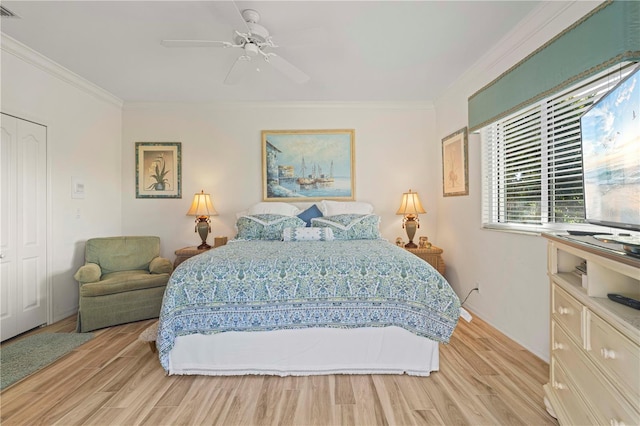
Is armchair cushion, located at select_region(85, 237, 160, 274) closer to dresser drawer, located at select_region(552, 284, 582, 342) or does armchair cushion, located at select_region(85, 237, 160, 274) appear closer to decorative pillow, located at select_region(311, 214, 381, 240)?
decorative pillow, located at select_region(311, 214, 381, 240)

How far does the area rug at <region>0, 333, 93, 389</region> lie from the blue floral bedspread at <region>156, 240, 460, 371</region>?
3.45 feet

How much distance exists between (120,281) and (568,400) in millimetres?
3556

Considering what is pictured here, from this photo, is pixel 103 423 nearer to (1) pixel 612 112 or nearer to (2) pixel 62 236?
(2) pixel 62 236

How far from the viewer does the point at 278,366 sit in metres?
1.99

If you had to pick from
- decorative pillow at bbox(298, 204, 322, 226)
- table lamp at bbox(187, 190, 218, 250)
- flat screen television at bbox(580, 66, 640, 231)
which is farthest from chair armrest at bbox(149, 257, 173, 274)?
flat screen television at bbox(580, 66, 640, 231)

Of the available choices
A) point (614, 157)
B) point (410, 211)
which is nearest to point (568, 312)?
point (614, 157)

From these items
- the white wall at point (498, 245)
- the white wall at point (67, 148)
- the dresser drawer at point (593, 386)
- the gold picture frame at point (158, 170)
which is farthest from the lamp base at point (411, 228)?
the white wall at point (67, 148)

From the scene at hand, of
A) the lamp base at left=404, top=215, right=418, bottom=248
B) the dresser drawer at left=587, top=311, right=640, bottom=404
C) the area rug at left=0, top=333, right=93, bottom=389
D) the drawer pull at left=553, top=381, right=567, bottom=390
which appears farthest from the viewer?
the lamp base at left=404, top=215, right=418, bottom=248

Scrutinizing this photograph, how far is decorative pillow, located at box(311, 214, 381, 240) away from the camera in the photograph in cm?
314

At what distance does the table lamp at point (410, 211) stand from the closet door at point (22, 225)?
13.2 ft

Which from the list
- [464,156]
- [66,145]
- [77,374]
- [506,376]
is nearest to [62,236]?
[66,145]

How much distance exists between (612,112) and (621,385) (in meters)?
1.14

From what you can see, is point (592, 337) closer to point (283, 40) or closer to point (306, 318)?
point (306, 318)

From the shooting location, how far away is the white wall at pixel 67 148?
268cm
